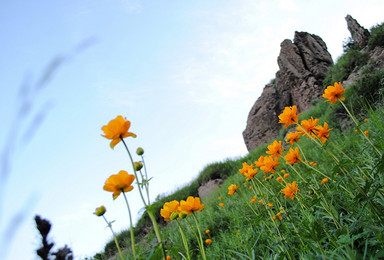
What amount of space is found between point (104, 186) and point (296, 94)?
14.8m

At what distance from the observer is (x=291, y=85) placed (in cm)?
1445

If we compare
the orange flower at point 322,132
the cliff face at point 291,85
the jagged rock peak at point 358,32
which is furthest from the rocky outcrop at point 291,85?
the orange flower at point 322,132

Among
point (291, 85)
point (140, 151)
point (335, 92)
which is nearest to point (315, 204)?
point (335, 92)

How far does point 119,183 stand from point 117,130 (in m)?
0.16

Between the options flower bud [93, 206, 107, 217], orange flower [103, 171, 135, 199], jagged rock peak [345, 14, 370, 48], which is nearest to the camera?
orange flower [103, 171, 135, 199]

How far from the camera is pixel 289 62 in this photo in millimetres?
14523

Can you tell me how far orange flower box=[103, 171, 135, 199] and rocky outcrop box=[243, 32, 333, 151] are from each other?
43.9ft

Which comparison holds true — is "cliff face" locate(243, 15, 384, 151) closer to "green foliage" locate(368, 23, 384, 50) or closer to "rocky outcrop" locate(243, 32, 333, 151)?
"rocky outcrop" locate(243, 32, 333, 151)

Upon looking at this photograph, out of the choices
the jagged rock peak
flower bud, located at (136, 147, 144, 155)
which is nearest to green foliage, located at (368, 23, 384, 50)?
the jagged rock peak

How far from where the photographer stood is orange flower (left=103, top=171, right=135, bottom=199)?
74 cm

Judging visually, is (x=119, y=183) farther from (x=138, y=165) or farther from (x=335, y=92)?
(x=335, y=92)

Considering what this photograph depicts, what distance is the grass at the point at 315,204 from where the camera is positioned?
1151 millimetres

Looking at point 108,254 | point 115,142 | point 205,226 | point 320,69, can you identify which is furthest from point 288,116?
point 320,69

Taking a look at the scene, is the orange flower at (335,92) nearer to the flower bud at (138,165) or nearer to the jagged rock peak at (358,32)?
the flower bud at (138,165)
